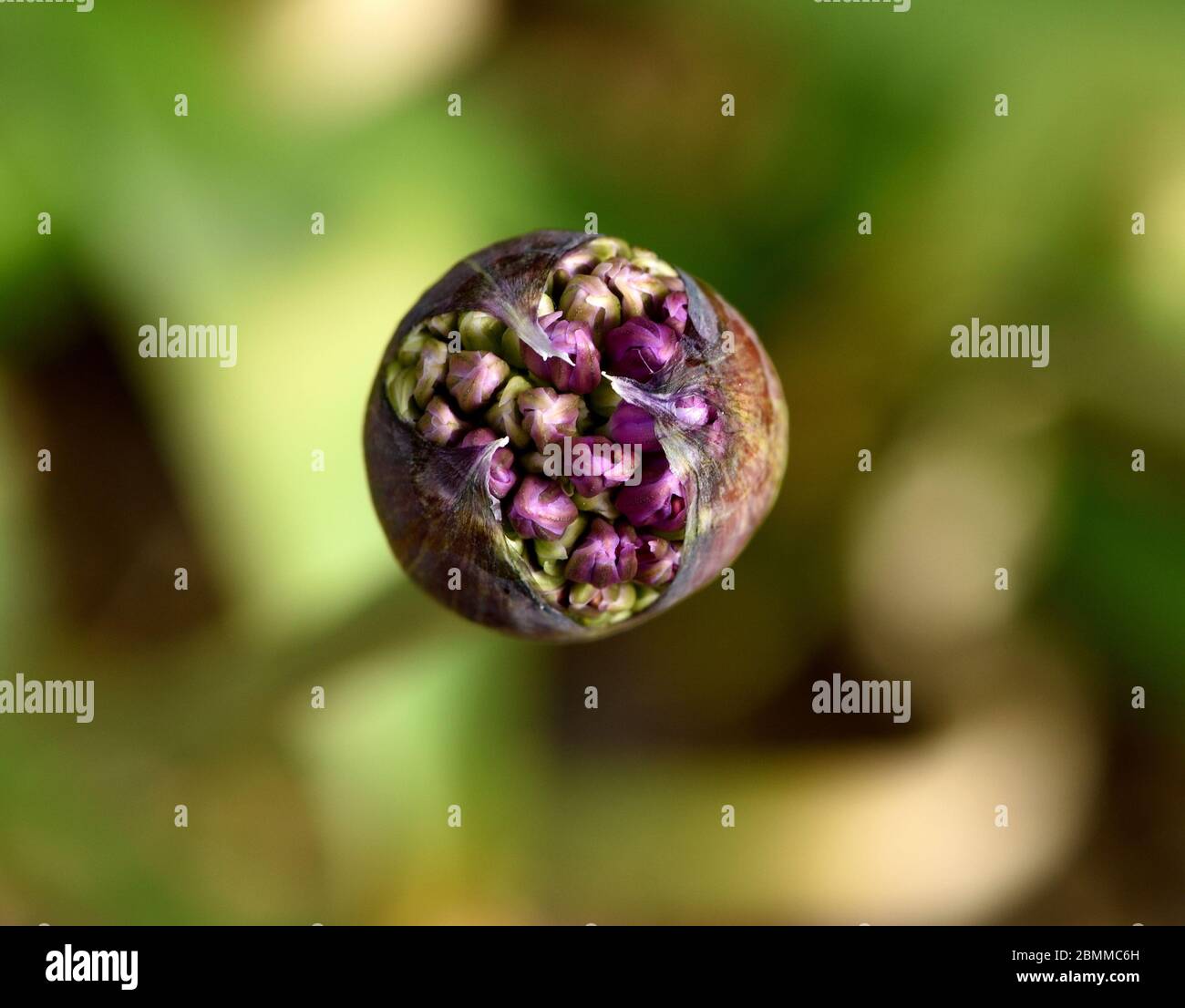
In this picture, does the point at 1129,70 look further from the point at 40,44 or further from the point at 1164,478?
the point at 40,44

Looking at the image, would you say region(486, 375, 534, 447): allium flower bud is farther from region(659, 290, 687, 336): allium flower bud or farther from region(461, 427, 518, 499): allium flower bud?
region(659, 290, 687, 336): allium flower bud

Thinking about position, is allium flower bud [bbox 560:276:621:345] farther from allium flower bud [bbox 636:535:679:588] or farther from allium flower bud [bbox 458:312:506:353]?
allium flower bud [bbox 636:535:679:588]

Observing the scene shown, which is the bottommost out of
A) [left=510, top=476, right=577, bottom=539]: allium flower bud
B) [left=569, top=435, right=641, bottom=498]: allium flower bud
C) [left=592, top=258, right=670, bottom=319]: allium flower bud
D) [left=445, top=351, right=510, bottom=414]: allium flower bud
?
[left=510, top=476, right=577, bottom=539]: allium flower bud

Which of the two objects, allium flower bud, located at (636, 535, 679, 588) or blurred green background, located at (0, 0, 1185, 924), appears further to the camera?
blurred green background, located at (0, 0, 1185, 924)

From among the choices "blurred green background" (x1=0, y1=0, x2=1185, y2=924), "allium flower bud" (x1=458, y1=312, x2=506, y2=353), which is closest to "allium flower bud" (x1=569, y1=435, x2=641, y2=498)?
"allium flower bud" (x1=458, y1=312, x2=506, y2=353)

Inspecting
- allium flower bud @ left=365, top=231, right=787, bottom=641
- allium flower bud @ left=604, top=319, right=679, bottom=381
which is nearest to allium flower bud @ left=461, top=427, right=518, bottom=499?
allium flower bud @ left=365, top=231, right=787, bottom=641

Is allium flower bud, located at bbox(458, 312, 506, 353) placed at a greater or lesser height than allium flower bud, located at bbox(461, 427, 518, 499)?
greater

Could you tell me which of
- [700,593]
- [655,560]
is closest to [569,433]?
[655,560]

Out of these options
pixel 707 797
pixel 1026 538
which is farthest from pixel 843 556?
pixel 707 797
